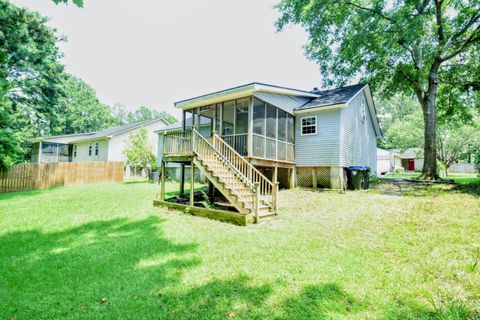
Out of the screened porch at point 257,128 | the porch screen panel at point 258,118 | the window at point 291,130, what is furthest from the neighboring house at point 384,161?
the porch screen panel at point 258,118

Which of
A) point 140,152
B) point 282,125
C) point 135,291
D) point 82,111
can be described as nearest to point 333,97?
point 282,125

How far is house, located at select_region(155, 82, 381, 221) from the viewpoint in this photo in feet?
29.3

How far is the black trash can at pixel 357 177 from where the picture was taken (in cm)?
1221

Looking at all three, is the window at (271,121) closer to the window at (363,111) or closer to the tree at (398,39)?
the window at (363,111)

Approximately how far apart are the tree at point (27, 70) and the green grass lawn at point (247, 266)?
8.96 meters

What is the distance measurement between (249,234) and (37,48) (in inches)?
838

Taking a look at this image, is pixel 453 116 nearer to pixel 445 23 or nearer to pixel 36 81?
pixel 445 23

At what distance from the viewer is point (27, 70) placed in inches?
697

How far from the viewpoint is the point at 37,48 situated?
17.1 metres

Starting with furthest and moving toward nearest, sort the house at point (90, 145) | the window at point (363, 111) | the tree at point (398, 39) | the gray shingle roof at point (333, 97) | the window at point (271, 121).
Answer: the house at point (90, 145), the window at point (363, 111), the tree at point (398, 39), the gray shingle roof at point (333, 97), the window at point (271, 121)

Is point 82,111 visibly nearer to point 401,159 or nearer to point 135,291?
point 135,291

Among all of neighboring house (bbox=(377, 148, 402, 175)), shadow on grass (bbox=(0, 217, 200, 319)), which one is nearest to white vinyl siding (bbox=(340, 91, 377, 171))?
shadow on grass (bbox=(0, 217, 200, 319))

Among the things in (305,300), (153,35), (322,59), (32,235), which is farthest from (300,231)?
(322,59)

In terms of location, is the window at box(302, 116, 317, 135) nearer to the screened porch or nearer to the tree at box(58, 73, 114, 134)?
the screened porch
